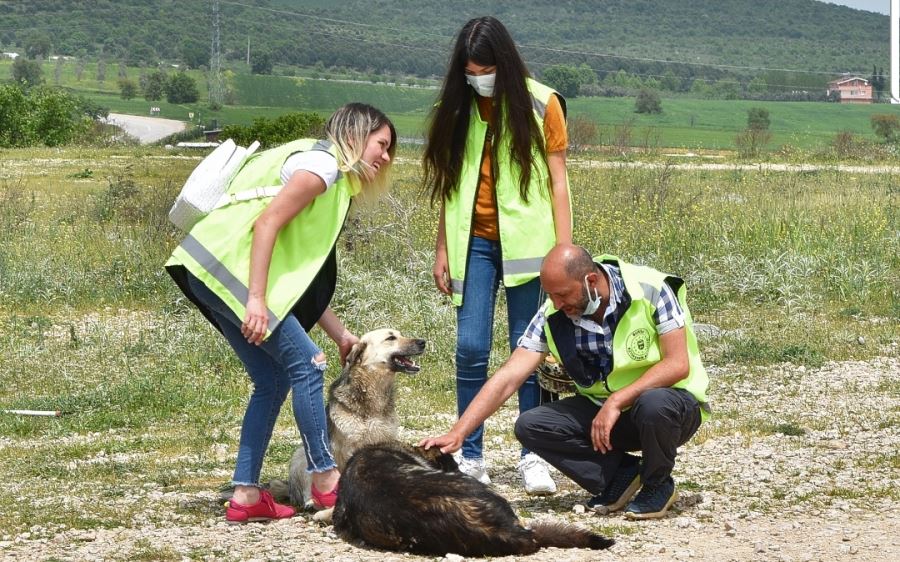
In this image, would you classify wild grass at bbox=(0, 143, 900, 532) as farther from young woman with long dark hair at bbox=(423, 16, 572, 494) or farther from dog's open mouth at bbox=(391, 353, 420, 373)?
young woman with long dark hair at bbox=(423, 16, 572, 494)

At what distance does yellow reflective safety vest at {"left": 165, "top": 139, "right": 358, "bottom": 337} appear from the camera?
18.5 feet

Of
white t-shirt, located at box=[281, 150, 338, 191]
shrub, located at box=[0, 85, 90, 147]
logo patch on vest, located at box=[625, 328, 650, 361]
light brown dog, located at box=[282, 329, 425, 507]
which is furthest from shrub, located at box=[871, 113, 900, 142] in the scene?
white t-shirt, located at box=[281, 150, 338, 191]

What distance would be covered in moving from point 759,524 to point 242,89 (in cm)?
8503

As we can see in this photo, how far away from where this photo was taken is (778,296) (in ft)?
42.6

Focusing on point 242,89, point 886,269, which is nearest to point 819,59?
point 242,89

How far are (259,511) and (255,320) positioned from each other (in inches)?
43.6

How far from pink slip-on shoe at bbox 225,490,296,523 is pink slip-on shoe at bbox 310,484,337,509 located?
199 millimetres

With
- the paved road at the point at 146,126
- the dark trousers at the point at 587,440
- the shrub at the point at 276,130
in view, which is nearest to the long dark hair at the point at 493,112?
the dark trousers at the point at 587,440

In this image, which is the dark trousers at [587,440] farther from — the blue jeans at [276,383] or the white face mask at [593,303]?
the blue jeans at [276,383]

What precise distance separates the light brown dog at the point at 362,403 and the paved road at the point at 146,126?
5671 centimetres

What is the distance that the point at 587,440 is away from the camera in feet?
20.2

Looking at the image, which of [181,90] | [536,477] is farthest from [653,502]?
[181,90]

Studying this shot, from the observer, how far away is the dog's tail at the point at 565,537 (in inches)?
207

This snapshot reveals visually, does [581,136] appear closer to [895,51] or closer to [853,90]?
[895,51]
